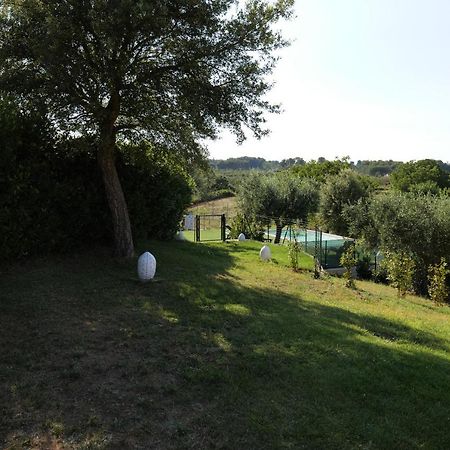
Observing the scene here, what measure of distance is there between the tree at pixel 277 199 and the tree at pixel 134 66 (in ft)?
51.9

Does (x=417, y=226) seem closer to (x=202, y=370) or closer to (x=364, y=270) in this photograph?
(x=364, y=270)

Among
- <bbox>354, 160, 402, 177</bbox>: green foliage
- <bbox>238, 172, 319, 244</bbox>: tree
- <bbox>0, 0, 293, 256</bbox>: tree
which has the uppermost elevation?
<bbox>354, 160, 402, 177</bbox>: green foliage

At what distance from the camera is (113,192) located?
31.8 feet

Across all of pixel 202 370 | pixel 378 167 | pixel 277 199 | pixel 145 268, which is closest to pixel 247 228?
pixel 277 199

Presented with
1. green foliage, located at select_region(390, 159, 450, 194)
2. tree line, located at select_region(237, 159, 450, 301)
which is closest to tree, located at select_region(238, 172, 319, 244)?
tree line, located at select_region(237, 159, 450, 301)

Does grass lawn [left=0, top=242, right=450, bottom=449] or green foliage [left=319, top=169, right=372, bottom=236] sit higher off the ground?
green foliage [left=319, top=169, right=372, bottom=236]

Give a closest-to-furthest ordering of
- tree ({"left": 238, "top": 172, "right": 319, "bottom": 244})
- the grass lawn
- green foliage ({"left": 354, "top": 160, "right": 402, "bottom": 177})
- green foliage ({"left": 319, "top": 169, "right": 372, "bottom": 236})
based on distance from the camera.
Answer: the grass lawn, tree ({"left": 238, "top": 172, "right": 319, "bottom": 244}), green foliage ({"left": 319, "top": 169, "right": 372, "bottom": 236}), green foliage ({"left": 354, "top": 160, "right": 402, "bottom": 177})

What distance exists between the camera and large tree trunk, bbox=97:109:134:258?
9.31 m

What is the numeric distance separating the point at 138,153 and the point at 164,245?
3.11 metres

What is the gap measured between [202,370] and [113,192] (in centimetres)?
590

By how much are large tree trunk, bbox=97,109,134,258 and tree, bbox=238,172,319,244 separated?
15575 millimetres

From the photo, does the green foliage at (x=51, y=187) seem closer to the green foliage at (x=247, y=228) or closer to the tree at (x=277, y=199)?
the green foliage at (x=247, y=228)

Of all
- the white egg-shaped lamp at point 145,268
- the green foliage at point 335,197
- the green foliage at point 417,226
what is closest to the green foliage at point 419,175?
the green foliage at point 335,197

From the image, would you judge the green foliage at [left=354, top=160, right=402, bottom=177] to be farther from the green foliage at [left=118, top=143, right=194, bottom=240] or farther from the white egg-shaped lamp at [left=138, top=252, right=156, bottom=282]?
the white egg-shaped lamp at [left=138, top=252, right=156, bottom=282]
